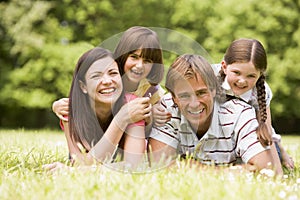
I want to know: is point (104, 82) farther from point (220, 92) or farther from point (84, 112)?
point (220, 92)

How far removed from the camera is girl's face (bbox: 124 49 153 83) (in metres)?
3.31

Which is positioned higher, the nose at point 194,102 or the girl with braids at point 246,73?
the girl with braids at point 246,73

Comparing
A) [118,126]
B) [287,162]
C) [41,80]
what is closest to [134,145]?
[118,126]

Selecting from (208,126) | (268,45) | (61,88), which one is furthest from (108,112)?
(268,45)

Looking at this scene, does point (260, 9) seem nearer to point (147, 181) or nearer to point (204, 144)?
point (204, 144)

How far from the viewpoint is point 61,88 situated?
13.8 m

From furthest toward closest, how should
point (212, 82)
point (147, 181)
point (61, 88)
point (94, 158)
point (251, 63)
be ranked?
point (61, 88), point (251, 63), point (212, 82), point (94, 158), point (147, 181)

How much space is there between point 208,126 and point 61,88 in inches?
429

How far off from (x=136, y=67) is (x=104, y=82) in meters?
0.24

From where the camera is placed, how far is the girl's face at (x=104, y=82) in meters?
3.23

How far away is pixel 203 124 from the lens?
10.6 ft

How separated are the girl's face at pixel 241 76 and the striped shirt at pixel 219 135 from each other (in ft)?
0.77

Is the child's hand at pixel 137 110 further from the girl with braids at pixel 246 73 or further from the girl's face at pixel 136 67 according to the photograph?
the girl with braids at pixel 246 73

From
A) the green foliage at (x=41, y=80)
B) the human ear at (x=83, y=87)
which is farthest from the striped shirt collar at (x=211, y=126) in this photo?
the green foliage at (x=41, y=80)
